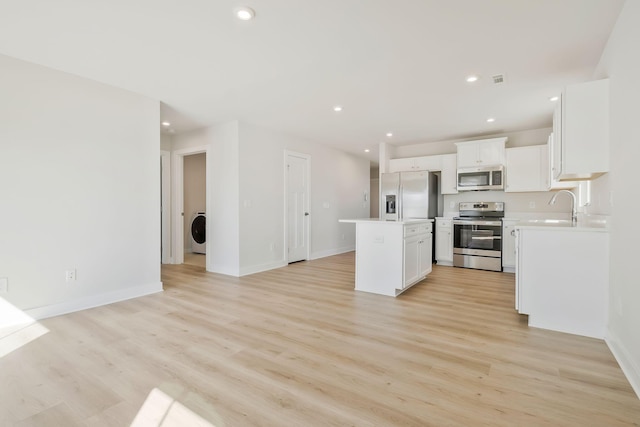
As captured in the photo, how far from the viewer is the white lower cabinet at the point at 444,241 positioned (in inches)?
226

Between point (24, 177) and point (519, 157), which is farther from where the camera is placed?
point (519, 157)

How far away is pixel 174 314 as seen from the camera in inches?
121

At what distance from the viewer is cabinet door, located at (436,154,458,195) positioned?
5.88 metres

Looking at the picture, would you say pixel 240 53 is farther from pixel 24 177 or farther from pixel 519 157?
pixel 519 157

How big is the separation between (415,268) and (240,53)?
3288 millimetres

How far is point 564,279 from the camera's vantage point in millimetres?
2646

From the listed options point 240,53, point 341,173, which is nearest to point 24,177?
point 240,53

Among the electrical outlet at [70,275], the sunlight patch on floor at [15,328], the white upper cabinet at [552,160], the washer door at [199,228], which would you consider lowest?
the sunlight patch on floor at [15,328]

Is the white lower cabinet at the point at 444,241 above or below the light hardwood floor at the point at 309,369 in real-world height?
above

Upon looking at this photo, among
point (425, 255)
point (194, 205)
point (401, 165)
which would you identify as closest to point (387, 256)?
point (425, 255)

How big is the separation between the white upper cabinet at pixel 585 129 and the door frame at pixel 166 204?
5.84 metres

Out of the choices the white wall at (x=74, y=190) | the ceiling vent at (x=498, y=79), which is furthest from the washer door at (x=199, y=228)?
the ceiling vent at (x=498, y=79)

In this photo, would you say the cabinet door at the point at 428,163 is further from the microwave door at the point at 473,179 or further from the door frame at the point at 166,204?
the door frame at the point at 166,204

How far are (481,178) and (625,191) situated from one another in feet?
11.4
